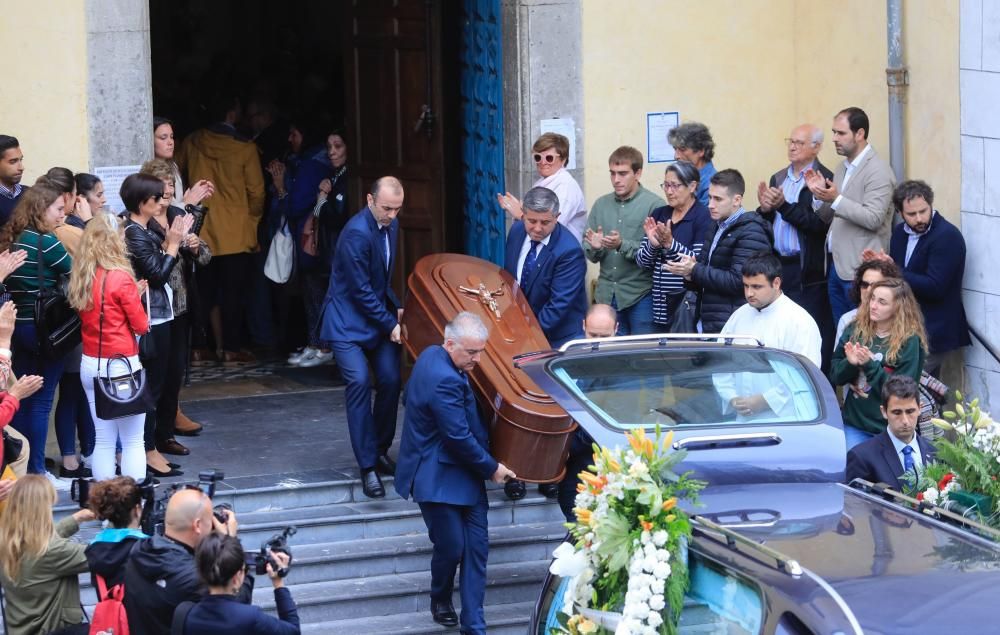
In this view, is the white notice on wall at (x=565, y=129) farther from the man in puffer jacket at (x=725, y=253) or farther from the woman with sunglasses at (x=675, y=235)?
the man in puffer jacket at (x=725, y=253)

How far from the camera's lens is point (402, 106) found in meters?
12.2

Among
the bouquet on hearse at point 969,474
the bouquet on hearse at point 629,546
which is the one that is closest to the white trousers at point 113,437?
the bouquet on hearse at point 629,546

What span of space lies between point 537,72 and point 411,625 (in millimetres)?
4358

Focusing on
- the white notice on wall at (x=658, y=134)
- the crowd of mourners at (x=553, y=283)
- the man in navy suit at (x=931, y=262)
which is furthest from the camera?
the white notice on wall at (x=658, y=134)

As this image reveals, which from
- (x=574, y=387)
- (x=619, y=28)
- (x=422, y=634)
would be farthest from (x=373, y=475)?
(x=619, y=28)

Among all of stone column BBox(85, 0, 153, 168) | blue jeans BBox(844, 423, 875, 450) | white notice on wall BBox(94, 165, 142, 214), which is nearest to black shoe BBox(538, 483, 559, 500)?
blue jeans BBox(844, 423, 875, 450)

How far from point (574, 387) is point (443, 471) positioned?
1.70 m

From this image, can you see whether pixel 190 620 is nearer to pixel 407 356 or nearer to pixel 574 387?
pixel 574 387

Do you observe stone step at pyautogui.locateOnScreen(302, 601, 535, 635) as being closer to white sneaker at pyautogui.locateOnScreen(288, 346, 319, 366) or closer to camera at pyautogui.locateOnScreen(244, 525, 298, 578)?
camera at pyautogui.locateOnScreen(244, 525, 298, 578)

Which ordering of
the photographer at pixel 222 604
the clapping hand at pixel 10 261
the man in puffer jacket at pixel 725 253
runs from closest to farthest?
the photographer at pixel 222 604
the clapping hand at pixel 10 261
the man in puffer jacket at pixel 725 253

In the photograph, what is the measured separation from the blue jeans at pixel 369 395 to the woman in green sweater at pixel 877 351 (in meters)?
2.59

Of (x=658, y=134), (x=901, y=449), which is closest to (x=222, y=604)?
(x=901, y=449)

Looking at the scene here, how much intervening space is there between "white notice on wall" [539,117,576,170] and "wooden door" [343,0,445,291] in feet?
3.44

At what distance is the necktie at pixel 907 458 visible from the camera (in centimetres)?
771
